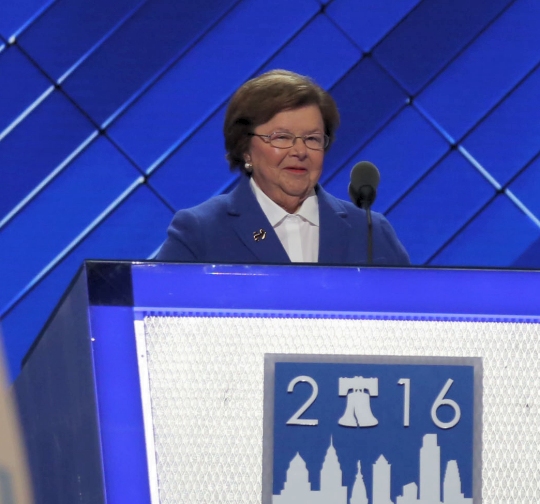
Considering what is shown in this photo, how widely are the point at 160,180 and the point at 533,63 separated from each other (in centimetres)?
120

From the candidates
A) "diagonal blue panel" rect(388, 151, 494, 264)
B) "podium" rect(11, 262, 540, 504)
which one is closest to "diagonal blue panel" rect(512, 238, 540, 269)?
"diagonal blue panel" rect(388, 151, 494, 264)

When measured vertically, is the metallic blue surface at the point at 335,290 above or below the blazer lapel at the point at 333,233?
below

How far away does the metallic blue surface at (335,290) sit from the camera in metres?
0.74

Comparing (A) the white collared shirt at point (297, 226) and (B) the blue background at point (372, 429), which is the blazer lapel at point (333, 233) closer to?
(A) the white collared shirt at point (297, 226)

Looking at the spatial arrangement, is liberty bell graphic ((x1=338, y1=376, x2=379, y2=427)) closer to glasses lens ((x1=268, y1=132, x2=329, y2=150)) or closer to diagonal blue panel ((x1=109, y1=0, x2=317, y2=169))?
glasses lens ((x1=268, y1=132, x2=329, y2=150))

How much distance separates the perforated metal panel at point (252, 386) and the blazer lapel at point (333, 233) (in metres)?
0.79

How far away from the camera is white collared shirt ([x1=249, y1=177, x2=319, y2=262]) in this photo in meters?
1.60

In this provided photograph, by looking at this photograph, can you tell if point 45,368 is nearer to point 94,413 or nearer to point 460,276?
point 94,413

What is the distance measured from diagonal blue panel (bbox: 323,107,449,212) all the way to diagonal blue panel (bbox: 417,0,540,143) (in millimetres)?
54

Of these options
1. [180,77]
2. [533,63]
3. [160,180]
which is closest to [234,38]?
[180,77]

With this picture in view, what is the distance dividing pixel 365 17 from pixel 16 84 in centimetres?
107

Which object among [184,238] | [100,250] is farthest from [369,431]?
[100,250]

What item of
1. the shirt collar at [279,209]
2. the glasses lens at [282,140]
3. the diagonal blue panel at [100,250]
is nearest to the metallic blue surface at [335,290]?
the shirt collar at [279,209]

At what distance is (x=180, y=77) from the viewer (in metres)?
2.97
